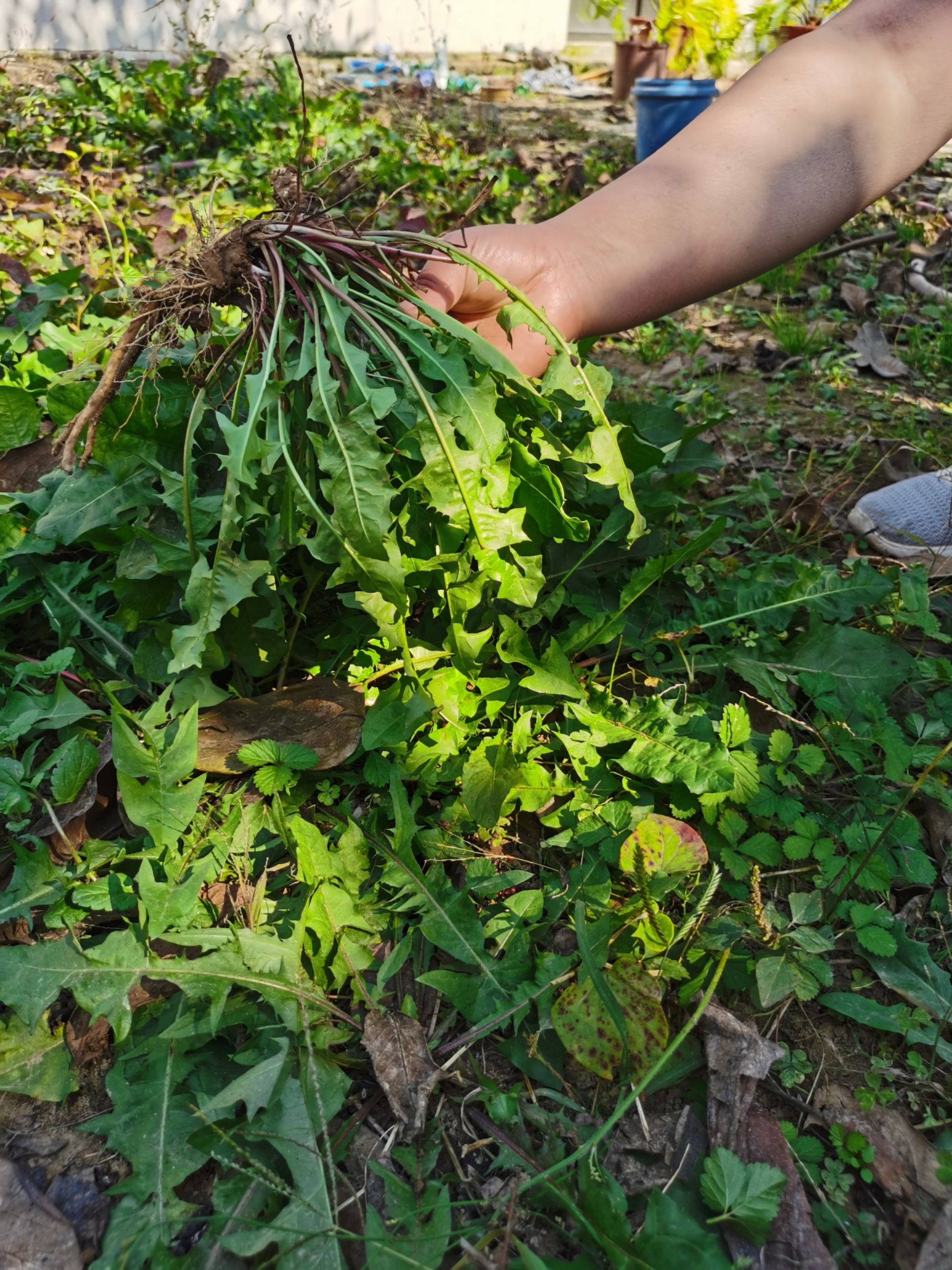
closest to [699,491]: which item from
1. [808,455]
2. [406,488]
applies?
[808,455]

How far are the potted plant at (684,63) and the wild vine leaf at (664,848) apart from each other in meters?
4.60

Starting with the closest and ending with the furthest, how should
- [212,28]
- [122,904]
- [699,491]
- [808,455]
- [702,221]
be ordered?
[122,904] → [702,221] → [699,491] → [808,455] → [212,28]

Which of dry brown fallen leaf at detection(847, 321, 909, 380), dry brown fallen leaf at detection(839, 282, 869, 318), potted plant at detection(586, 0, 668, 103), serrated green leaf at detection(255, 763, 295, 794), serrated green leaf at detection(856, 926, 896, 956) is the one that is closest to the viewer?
serrated green leaf at detection(856, 926, 896, 956)

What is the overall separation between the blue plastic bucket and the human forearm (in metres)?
3.32

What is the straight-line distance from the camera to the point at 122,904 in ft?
4.89

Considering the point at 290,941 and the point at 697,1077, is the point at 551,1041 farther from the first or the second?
the point at 290,941

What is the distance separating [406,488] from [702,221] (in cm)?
111

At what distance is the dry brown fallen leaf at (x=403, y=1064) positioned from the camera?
1291 millimetres

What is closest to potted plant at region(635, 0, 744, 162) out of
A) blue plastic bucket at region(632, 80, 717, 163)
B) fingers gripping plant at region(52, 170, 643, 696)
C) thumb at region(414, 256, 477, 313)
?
blue plastic bucket at region(632, 80, 717, 163)

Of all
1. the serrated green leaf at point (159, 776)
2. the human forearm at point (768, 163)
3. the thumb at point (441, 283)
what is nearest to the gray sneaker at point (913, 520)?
the human forearm at point (768, 163)

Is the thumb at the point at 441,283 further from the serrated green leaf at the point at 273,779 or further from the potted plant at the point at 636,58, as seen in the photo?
the potted plant at the point at 636,58

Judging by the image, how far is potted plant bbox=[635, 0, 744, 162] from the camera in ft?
16.9

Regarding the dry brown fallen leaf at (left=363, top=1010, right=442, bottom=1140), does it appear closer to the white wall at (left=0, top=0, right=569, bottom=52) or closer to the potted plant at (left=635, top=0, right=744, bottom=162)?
the potted plant at (left=635, top=0, right=744, bottom=162)

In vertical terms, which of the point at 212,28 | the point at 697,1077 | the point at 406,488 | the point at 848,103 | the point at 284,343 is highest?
the point at 212,28
